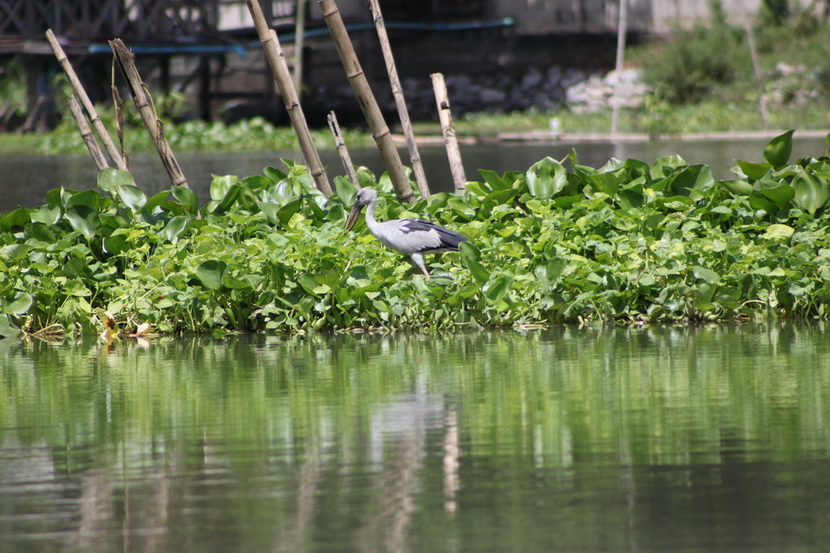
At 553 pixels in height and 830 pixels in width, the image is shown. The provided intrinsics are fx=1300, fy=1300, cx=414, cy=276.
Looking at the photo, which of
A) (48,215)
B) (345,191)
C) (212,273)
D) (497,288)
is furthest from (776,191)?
(48,215)

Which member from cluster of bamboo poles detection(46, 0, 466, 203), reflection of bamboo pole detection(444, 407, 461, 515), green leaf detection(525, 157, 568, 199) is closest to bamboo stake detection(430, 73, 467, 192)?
cluster of bamboo poles detection(46, 0, 466, 203)

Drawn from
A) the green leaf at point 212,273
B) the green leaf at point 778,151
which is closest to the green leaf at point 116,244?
the green leaf at point 212,273

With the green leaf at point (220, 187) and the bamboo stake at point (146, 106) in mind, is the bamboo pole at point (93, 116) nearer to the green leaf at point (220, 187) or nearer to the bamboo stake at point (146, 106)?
the bamboo stake at point (146, 106)

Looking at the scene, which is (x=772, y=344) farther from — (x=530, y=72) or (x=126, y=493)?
(x=530, y=72)

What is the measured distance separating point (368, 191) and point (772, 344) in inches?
94.3

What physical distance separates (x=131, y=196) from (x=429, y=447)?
13.0ft

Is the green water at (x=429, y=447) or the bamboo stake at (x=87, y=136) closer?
the green water at (x=429, y=447)

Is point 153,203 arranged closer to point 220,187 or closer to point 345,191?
point 220,187

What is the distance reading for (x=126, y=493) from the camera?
386cm

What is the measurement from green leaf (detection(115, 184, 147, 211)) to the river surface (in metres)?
6.72

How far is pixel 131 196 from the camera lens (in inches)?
301

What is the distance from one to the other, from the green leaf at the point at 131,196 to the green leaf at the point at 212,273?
3.23 ft

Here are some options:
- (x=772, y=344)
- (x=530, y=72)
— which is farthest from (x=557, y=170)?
(x=530, y=72)

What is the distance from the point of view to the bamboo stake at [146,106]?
8.17 meters
